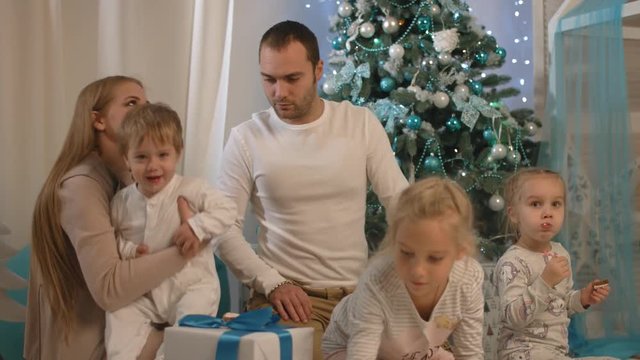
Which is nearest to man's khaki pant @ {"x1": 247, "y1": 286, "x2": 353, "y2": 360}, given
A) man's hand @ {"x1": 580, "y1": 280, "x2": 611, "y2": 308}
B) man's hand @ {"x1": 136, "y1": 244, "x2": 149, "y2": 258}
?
man's hand @ {"x1": 136, "y1": 244, "x2": 149, "y2": 258}

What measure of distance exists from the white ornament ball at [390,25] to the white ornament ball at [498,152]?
634 millimetres

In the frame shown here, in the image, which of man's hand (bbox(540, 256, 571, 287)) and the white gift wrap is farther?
man's hand (bbox(540, 256, 571, 287))

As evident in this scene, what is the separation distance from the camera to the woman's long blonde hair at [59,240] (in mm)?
2250

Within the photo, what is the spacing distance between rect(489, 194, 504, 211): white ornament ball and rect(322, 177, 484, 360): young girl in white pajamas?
1266 millimetres

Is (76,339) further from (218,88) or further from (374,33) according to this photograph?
(374,33)

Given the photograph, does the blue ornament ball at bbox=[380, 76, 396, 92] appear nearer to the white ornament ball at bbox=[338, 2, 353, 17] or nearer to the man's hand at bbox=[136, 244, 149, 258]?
the white ornament ball at bbox=[338, 2, 353, 17]

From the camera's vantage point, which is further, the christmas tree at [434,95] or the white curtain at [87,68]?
the christmas tree at [434,95]

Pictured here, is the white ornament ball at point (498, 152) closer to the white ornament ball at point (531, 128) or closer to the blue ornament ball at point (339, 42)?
the white ornament ball at point (531, 128)

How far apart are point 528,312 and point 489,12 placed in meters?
2.42

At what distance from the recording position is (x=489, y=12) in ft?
14.5

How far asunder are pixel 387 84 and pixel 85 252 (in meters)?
1.64

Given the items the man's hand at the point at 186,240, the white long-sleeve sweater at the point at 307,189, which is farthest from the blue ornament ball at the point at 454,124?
the man's hand at the point at 186,240

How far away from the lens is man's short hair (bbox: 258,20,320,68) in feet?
8.69

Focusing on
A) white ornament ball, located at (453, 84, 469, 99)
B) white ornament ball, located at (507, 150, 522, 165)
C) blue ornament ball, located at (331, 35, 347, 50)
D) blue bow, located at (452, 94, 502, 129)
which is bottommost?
white ornament ball, located at (507, 150, 522, 165)
